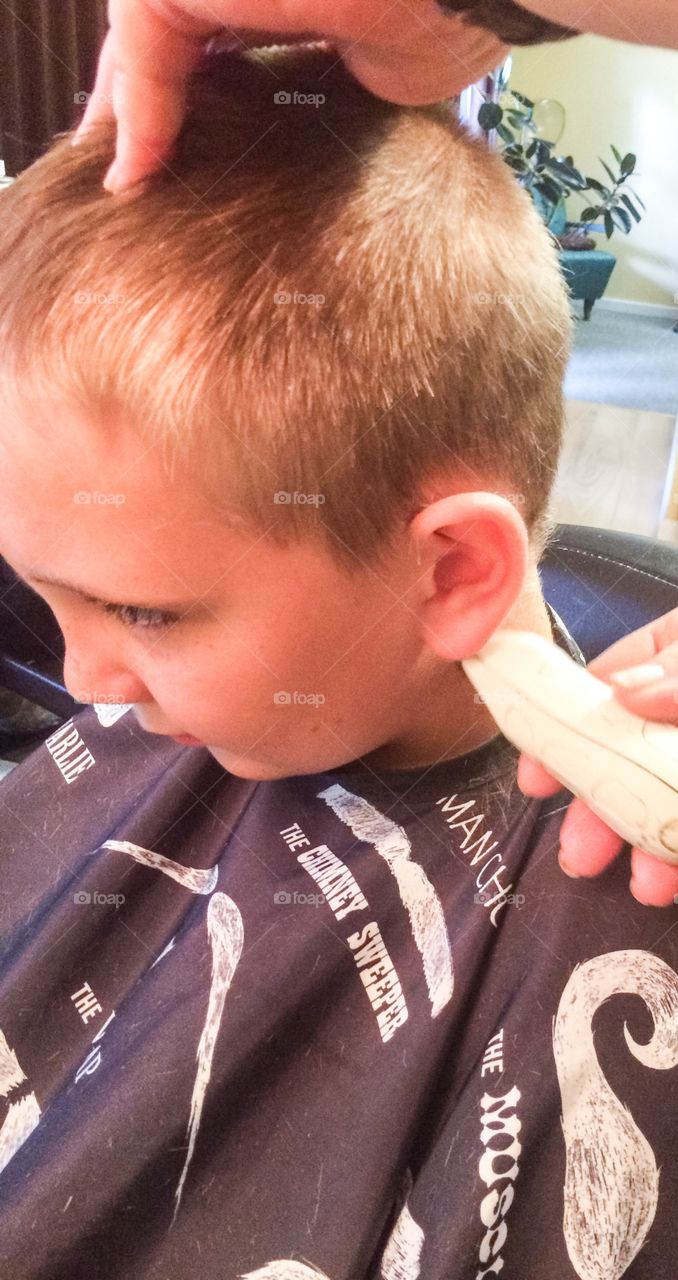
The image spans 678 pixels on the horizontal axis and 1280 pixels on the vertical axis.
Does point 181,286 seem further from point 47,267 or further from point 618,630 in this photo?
point 618,630

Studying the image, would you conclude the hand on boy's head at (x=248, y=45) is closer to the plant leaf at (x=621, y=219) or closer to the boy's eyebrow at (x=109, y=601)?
the boy's eyebrow at (x=109, y=601)

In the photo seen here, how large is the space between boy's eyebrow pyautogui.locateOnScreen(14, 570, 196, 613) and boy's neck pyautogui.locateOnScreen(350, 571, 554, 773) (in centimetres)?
21

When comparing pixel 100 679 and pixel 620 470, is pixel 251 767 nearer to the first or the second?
pixel 100 679

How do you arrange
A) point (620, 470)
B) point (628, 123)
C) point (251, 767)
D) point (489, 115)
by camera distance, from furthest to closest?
point (620, 470), point (628, 123), point (251, 767), point (489, 115)

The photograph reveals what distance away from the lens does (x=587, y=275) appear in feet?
2.63

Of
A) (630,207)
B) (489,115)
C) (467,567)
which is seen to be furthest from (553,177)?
(467,567)

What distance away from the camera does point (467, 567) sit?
554mm

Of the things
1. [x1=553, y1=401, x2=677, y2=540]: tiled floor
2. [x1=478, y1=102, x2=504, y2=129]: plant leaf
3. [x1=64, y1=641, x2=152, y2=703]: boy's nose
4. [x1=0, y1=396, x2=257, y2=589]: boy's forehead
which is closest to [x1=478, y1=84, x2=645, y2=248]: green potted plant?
[x1=478, y1=102, x2=504, y2=129]: plant leaf

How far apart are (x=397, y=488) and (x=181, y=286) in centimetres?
16

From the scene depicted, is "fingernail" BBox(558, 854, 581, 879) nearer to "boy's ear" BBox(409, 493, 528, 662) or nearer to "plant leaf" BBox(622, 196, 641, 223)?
"boy's ear" BBox(409, 493, 528, 662)

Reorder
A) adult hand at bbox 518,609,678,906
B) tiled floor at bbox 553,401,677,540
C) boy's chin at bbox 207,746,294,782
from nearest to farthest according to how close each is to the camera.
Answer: adult hand at bbox 518,609,678,906 → boy's chin at bbox 207,746,294,782 → tiled floor at bbox 553,401,677,540

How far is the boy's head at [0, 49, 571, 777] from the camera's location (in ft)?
1.56

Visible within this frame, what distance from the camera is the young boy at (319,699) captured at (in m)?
0.48

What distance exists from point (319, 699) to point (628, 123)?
0.61m
